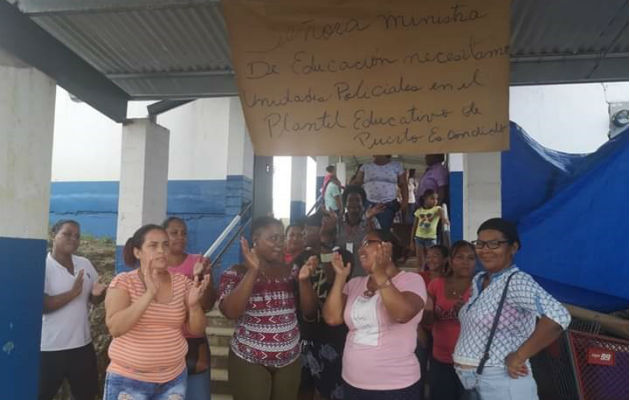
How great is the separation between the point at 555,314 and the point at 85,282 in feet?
9.79

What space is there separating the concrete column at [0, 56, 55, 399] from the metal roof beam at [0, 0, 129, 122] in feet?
0.33

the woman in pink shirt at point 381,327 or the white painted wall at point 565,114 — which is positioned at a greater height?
the white painted wall at point 565,114

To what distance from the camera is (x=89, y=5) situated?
2.69m

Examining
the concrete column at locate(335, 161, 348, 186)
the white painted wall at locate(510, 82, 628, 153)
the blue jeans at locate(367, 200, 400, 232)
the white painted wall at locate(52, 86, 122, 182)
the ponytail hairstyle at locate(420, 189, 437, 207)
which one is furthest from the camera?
the concrete column at locate(335, 161, 348, 186)

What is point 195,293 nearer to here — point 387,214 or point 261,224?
point 261,224

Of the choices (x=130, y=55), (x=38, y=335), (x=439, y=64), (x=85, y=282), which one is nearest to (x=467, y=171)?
(x=439, y=64)

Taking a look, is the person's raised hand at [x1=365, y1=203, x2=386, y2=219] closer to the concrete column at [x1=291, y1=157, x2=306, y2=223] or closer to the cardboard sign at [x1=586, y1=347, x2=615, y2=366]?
the cardboard sign at [x1=586, y1=347, x2=615, y2=366]

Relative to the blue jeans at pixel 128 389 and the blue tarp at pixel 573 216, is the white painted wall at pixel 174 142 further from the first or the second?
the blue jeans at pixel 128 389

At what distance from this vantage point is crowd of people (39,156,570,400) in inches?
89.0

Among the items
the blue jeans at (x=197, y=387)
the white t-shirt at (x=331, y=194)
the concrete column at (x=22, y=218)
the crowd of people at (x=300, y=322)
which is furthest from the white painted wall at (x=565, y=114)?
the concrete column at (x=22, y=218)

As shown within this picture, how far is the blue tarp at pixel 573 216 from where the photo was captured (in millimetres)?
3488

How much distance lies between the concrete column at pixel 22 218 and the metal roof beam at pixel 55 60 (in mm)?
100

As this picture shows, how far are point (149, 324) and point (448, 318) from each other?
1836 millimetres

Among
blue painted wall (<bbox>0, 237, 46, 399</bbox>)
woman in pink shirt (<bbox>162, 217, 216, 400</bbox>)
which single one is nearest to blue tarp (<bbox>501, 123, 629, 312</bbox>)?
woman in pink shirt (<bbox>162, 217, 216, 400</bbox>)
